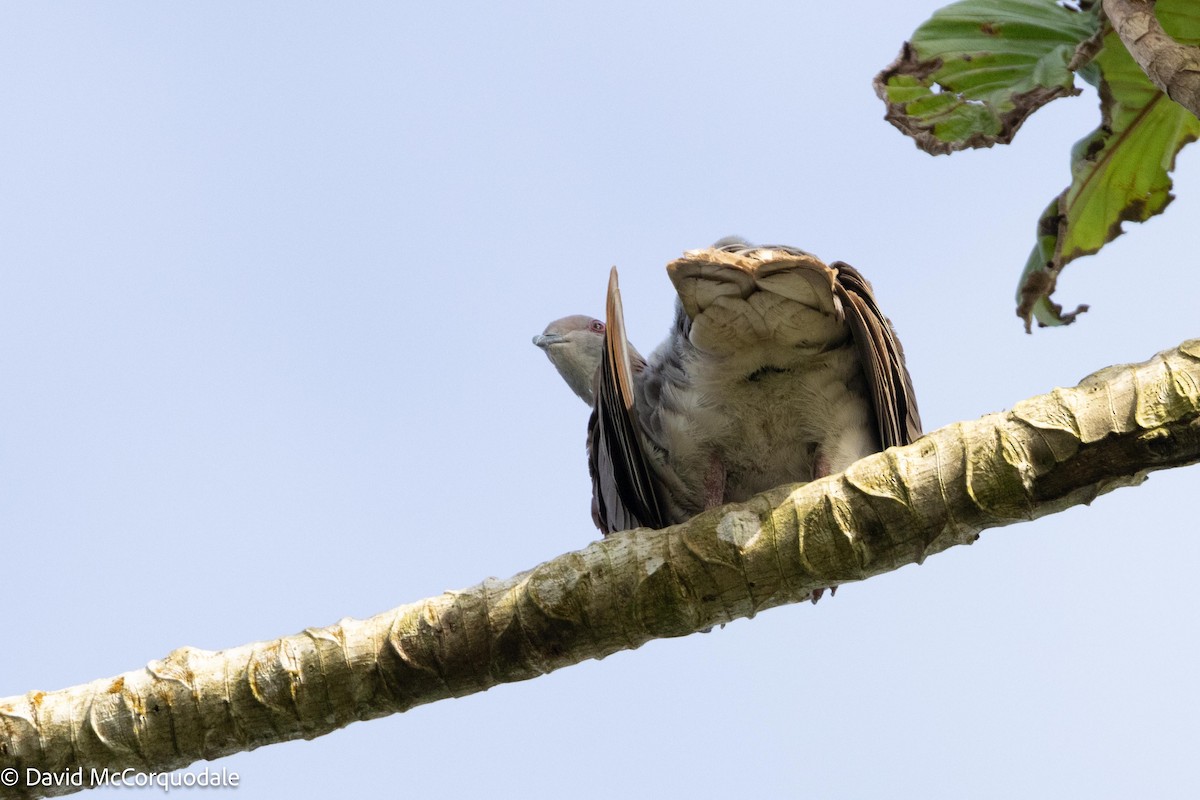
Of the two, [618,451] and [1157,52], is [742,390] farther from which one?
[1157,52]

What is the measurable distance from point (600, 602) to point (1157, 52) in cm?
223

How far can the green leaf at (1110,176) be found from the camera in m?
4.42

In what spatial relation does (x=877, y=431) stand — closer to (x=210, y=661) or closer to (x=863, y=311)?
(x=863, y=311)

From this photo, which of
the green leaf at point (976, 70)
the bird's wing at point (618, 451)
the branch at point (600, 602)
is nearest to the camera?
the branch at point (600, 602)

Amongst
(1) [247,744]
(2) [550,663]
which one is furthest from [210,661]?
(2) [550,663]

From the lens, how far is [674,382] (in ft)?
14.2

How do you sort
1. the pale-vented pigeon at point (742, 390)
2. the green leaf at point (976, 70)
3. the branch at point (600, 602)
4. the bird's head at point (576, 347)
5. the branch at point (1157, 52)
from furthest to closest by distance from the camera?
the bird's head at point (576, 347), the green leaf at point (976, 70), the pale-vented pigeon at point (742, 390), the branch at point (1157, 52), the branch at point (600, 602)

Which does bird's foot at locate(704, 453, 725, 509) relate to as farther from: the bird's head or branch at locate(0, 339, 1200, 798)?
branch at locate(0, 339, 1200, 798)

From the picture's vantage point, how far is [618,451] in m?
4.35

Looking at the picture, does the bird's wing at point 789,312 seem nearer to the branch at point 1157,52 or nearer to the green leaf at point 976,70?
the green leaf at point 976,70

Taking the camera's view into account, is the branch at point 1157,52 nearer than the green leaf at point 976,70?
Yes

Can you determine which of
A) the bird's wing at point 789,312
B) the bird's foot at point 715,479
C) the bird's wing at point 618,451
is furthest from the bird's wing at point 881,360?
the bird's wing at point 618,451

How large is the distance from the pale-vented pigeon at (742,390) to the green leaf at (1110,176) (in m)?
0.81

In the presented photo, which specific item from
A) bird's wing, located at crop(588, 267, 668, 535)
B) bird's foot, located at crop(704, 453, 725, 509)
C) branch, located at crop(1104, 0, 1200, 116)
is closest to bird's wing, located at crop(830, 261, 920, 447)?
bird's foot, located at crop(704, 453, 725, 509)
